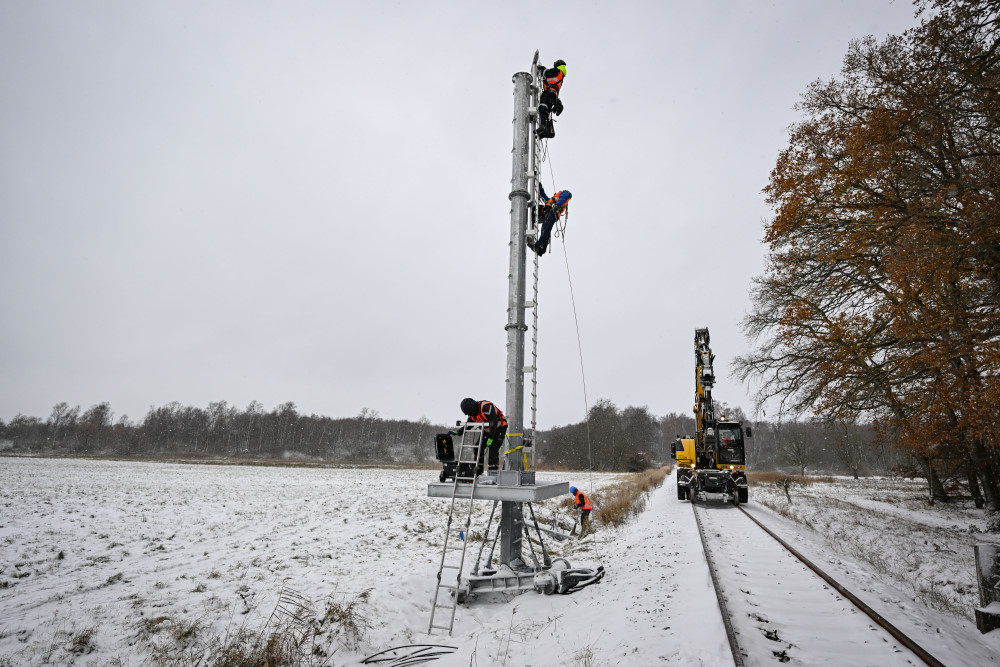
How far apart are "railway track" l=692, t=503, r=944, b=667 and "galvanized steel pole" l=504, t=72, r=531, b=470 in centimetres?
328

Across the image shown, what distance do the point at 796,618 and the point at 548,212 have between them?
257 inches

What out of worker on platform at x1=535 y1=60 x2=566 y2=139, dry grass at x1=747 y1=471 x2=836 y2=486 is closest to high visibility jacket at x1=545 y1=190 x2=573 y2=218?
worker on platform at x1=535 y1=60 x2=566 y2=139

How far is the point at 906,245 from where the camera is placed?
24.6 ft

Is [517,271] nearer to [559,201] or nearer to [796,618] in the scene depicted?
[559,201]

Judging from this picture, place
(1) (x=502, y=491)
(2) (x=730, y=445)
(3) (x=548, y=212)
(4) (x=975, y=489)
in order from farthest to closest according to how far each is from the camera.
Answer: (2) (x=730, y=445) < (4) (x=975, y=489) < (3) (x=548, y=212) < (1) (x=502, y=491)

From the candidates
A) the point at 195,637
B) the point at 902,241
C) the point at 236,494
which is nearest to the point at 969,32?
the point at 902,241

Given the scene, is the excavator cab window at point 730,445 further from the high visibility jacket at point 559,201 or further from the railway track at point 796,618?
the high visibility jacket at point 559,201

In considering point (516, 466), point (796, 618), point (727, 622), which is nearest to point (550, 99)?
point (516, 466)

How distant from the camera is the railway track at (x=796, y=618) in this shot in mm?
3863

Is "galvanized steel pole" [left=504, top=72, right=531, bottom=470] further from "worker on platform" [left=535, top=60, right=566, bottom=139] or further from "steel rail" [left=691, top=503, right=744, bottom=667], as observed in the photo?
"steel rail" [left=691, top=503, right=744, bottom=667]

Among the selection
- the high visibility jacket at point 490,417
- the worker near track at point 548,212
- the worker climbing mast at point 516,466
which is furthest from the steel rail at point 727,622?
the worker near track at point 548,212

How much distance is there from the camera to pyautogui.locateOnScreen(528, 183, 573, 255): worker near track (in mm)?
7747

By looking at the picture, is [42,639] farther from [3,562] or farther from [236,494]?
[236,494]

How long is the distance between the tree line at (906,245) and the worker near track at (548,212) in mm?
5688
